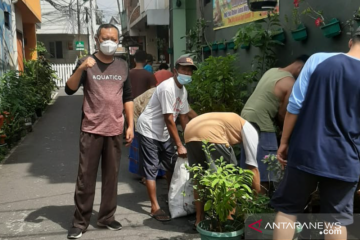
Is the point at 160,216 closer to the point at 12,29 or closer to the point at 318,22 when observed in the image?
the point at 318,22

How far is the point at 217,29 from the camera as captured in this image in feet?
26.2

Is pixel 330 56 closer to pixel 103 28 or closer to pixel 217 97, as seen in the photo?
pixel 103 28

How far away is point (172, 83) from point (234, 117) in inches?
42.0

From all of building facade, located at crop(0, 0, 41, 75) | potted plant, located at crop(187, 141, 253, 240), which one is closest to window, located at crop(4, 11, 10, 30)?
building facade, located at crop(0, 0, 41, 75)

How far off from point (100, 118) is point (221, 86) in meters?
2.64

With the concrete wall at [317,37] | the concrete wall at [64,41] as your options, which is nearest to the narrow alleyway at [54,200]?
the concrete wall at [317,37]

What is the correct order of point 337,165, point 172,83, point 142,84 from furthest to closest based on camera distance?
1. point 142,84
2. point 172,83
3. point 337,165

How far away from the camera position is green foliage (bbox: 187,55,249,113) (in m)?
5.92

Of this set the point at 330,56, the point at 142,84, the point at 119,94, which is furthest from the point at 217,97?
the point at 330,56

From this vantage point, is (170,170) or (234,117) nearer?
(234,117)

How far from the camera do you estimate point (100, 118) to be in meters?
3.78

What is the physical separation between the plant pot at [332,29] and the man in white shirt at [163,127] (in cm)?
150

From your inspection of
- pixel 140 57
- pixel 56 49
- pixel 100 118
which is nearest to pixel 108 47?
pixel 100 118

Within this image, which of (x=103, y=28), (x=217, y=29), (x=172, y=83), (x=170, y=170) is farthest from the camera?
(x=217, y=29)
